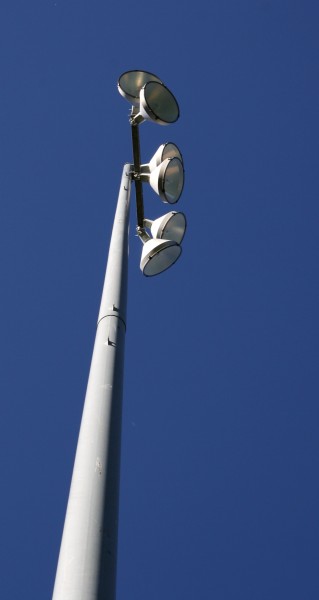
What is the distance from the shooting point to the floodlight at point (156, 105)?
16.6ft

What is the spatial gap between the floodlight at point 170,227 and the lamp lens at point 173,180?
15cm

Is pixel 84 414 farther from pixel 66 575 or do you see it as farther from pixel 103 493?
pixel 66 575

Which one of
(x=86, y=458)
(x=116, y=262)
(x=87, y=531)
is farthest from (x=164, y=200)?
(x=87, y=531)

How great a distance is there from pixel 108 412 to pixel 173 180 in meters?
2.59

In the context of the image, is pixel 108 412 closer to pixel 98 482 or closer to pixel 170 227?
pixel 98 482

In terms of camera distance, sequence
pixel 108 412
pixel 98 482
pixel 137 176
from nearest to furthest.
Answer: pixel 98 482 < pixel 108 412 < pixel 137 176

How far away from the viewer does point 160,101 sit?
5203 millimetres

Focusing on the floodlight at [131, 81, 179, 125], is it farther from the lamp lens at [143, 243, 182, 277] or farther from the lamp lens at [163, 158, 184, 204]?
the lamp lens at [143, 243, 182, 277]

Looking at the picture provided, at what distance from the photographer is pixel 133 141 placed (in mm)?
5277

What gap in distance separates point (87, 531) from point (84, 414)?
0.69 m

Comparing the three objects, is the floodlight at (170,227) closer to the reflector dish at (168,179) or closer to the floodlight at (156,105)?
the reflector dish at (168,179)

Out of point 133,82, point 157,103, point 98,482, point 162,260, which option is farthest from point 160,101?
point 98,482

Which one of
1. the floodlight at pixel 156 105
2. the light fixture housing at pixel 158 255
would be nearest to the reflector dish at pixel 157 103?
the floodlight at pixel 156 105

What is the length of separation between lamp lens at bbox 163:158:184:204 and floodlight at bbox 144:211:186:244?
0.15 metres
